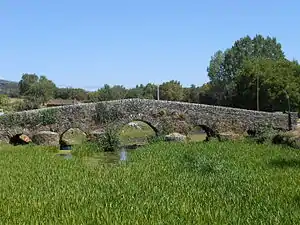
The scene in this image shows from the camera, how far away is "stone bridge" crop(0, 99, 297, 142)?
36094 millimetres

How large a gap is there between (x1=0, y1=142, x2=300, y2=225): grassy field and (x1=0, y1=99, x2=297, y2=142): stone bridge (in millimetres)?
14501

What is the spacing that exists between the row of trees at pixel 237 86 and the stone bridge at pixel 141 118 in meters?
13.8

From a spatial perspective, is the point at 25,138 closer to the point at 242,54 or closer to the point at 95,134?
the point at 95,134

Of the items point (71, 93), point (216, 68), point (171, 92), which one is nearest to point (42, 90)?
point (71, 93)

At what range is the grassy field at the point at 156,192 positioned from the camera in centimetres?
959

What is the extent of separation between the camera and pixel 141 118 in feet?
126

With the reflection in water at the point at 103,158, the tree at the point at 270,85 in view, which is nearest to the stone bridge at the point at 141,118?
the reflection in water at the point at 103,158

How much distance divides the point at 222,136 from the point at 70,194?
26825 mm

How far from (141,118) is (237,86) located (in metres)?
37.3

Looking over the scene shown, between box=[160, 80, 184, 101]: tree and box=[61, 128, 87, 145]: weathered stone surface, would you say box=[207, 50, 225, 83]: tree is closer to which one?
box=[160, 80, 184, 101]: tree

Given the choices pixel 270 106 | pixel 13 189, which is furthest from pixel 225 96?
pixel 13 189

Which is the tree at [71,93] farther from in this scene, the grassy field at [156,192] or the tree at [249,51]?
the grassy field at [156,192]

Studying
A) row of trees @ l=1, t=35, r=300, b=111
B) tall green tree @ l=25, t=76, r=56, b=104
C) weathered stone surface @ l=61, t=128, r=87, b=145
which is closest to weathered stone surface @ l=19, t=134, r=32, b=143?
weathered stone surface @ l=61, t=128, r=87, b=145

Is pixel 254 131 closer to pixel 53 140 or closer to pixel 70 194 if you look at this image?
pixel 53 140
